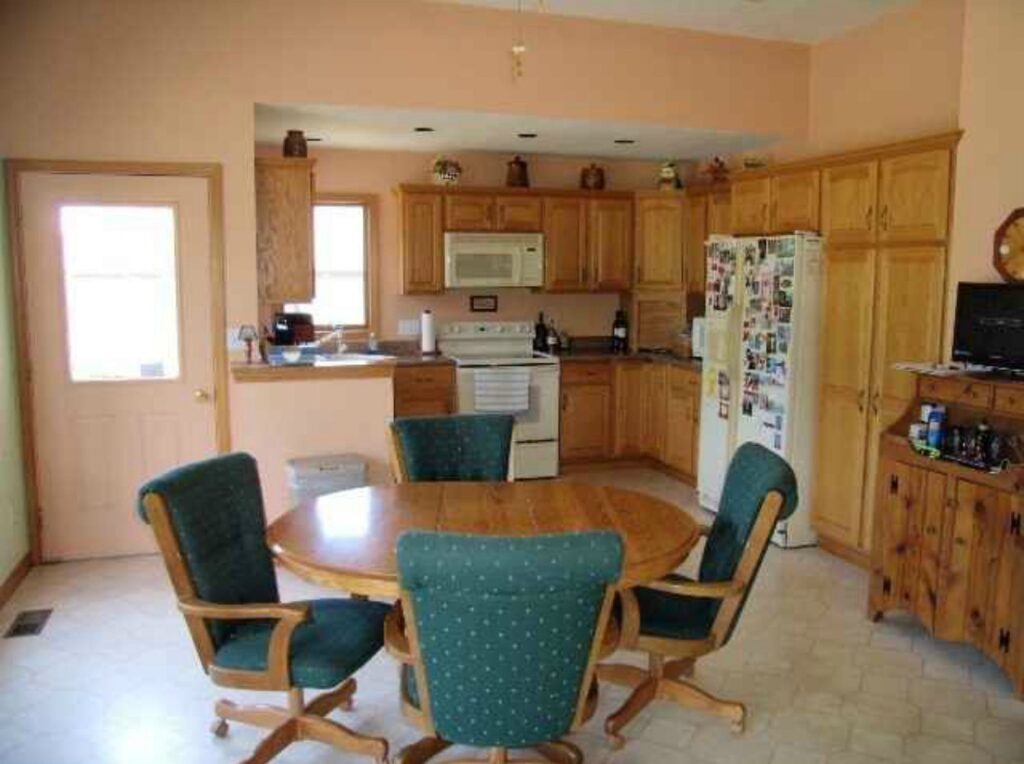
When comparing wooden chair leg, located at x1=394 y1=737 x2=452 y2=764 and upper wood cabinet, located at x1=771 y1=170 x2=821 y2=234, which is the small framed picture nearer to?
upper wood cabinet, located at x1=771 y1=170 x2=821 y2=234

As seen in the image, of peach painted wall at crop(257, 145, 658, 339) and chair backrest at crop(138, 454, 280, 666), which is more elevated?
peach painted wall at crop(257, 145, 658, 339)

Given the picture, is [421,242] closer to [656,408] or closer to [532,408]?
[532,408]

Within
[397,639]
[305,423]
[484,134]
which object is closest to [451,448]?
[397,639]

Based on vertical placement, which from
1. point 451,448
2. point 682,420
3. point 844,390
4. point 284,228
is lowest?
point 682,420

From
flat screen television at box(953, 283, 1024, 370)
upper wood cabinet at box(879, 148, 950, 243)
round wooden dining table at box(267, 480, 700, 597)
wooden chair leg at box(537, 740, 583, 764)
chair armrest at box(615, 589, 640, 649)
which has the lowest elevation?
wooden chair leg at box(537, 740, 583, 764)

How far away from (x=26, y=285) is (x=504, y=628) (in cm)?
343

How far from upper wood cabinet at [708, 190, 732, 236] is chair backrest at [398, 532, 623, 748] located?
4.23 meters

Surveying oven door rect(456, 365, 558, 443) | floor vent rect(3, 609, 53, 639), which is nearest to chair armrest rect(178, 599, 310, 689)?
floor vent rect(3, 609, 53, 639)

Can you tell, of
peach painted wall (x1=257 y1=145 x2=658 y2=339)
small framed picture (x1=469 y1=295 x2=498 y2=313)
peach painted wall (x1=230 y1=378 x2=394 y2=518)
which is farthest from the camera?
small framed picture (x1=469 y1=295 x2=498 y2=313)

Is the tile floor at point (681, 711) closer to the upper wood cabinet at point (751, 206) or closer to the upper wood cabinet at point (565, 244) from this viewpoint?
the upper wood cabinet at point (751, 206)

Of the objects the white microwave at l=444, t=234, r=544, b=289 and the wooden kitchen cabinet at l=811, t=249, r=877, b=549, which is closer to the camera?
the wooden kitchen cabinet at l=811, t=249, r=877, b=549

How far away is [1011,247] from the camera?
3.53 m

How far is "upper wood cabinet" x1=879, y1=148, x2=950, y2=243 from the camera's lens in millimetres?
3854

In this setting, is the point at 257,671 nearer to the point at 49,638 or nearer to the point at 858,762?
the point at 49,638
